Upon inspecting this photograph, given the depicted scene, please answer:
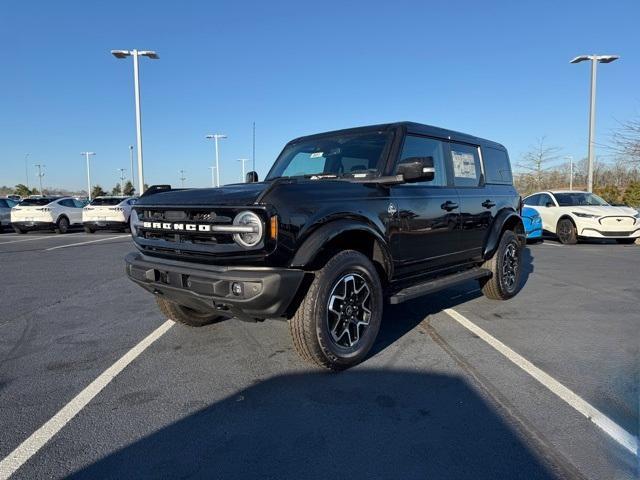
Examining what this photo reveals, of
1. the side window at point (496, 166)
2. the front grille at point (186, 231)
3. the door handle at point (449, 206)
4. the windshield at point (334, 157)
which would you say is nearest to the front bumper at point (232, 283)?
the front grille at point (186, 231)

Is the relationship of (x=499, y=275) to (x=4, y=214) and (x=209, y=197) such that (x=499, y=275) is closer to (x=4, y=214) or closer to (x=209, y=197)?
(x=209, y=197)

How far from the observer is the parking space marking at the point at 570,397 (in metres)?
2.60

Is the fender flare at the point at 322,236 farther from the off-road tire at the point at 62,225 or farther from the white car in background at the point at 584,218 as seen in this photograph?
the off-road tire at the point at 62,225

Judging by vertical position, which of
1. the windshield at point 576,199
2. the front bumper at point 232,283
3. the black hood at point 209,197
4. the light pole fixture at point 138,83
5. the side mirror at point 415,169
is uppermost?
the light pole fixture at point 138,83

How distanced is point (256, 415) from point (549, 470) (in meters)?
1.64

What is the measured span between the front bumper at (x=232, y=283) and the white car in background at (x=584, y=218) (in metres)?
12.0

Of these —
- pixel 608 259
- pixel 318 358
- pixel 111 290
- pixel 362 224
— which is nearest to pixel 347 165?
pixel 362 224

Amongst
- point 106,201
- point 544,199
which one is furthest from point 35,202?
point 544,199

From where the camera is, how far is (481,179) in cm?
570

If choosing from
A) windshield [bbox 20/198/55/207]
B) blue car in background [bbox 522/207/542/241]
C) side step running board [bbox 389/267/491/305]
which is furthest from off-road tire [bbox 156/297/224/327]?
windshield [bbox 20/198/55/207]

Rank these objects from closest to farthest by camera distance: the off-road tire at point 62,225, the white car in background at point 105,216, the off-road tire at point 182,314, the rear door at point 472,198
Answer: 1. the off-road tire at point 182,314
2. the rear door at point 472,198
3. the white car in background at point 105,216
4. the off-road tire at point 62,225

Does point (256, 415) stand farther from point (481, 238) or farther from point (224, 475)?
point (481, 238)

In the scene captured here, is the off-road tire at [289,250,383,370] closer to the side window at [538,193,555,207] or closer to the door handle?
the door handle

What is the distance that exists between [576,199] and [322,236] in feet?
42.4
